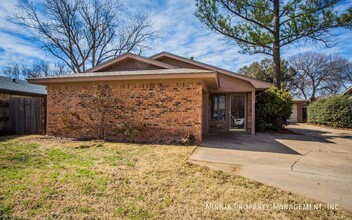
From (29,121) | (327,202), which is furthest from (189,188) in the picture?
(29,121)

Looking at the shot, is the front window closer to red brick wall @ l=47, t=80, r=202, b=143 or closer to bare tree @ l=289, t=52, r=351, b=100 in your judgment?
red brick wall @ l=47, t=80, r=202, b=143

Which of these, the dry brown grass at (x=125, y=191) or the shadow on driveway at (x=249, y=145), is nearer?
the dry brown grass at (x=125, y=191)

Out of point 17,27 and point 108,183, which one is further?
point 17,27

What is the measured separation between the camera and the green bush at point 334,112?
1428 cm

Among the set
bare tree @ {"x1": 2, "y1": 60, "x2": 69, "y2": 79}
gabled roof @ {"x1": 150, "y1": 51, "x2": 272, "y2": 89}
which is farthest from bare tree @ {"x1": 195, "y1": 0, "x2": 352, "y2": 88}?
bare tree @ {"x1": 2, "y1": 60, "x2": 69, "y2": 79}

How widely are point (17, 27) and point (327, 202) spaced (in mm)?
21640

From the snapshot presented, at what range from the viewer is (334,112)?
1539 centimetres

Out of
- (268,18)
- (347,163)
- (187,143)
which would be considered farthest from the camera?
(268,18)

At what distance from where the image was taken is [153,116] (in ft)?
24.3

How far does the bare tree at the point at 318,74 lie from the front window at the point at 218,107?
2639cm

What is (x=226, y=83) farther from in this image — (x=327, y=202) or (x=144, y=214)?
(x=144, y=214)

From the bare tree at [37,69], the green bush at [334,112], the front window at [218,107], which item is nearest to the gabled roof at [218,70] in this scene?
the front window at [218,107]

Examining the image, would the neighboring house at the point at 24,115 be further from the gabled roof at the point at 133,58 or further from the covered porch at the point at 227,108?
the covered porch at the point at 227,108

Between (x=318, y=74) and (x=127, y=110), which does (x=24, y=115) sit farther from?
(x=318, y=74)
